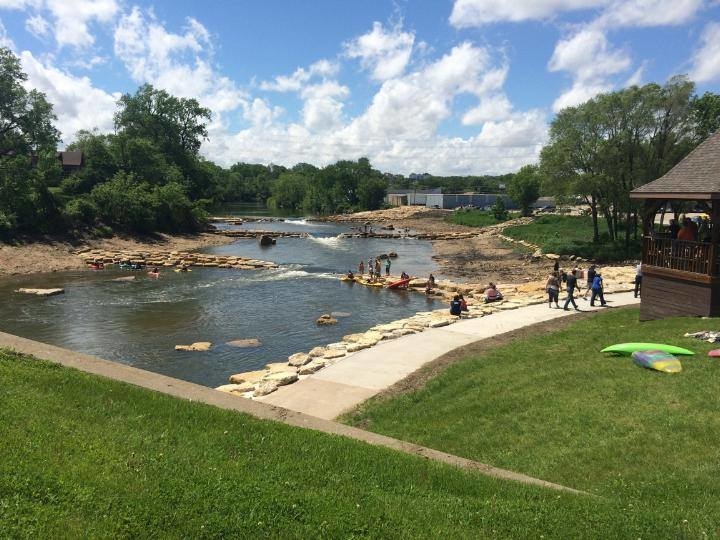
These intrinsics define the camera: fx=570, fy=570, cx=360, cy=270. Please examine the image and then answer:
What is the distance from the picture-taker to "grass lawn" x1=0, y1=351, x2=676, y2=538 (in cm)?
549

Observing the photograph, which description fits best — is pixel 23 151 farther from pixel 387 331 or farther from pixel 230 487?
pixel 230 487

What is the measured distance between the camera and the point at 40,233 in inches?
1829

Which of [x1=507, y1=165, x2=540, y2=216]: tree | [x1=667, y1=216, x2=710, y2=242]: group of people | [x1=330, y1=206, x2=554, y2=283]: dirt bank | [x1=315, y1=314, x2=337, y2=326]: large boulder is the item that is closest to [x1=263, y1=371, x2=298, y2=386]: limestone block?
[x1=315, y1=314, x2=337, y2=326]: large boulder

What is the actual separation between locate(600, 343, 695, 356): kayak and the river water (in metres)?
10.6

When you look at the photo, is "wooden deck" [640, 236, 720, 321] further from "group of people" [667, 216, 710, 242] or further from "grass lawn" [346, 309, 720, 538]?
"grass lawn" [346, 309, 720, 538]

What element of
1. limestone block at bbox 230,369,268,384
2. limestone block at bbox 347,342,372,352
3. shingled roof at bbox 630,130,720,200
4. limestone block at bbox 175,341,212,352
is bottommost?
limestone block at bbox 175,341,212,352

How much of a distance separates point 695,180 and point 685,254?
6.93 ft

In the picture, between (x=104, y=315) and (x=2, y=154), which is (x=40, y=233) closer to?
(x=2, y=154)

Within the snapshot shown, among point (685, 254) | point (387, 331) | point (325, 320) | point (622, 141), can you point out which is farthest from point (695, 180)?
point (622, 141)

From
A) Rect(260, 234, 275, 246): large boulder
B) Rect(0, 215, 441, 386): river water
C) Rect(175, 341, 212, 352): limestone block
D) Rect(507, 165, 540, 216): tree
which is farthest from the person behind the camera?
Rect(507, 165, 540, 216): tree

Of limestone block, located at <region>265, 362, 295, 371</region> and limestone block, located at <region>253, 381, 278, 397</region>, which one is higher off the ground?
limestone block, located at <region>253, 381, 278, 397</region>

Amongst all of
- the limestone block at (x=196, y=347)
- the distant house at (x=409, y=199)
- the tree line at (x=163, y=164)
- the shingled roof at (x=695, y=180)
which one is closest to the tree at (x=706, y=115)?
the tree line at (x=163, y=164)

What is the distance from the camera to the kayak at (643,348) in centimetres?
1189

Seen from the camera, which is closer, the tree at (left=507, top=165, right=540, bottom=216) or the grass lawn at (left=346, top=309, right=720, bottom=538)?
the grass lawn at (left=346, top=309, right=720, bottom=538)
